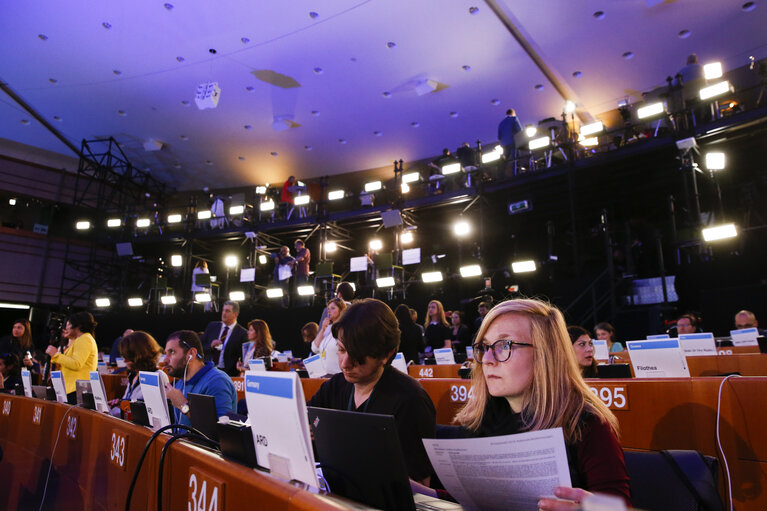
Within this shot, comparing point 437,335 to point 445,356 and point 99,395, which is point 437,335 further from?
point 99,395

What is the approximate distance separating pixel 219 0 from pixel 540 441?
1022 centimetres

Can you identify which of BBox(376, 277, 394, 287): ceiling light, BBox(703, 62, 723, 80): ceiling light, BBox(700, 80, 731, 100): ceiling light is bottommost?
→ BBox(376, 277, 394, 287): ceiling light

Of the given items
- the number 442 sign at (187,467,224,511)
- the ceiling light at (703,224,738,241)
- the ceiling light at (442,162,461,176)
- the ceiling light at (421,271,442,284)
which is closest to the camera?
the number 442 sign at (187,467,224,511)

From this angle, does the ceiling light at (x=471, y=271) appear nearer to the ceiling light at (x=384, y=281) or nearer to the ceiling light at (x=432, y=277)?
the ceiling light at (x=432, y=277)

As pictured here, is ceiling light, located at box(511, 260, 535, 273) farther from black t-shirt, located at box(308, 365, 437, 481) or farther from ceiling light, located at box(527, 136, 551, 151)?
black t-shirt, located at box(308, 365, 437, 481)

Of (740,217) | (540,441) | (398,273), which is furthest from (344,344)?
(740,217)

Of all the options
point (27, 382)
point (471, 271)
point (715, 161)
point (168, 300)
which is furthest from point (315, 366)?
point (168, 300)

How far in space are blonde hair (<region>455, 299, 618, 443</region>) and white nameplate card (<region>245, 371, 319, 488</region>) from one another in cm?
72

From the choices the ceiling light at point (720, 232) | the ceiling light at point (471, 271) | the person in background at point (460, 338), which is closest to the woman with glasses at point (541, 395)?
the person in background at point (460, 338)

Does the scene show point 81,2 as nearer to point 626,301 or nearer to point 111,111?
point 111,111

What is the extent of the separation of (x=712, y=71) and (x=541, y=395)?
11.2 metres

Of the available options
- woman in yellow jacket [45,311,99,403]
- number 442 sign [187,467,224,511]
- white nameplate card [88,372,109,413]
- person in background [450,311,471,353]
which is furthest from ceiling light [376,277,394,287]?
number 442 sign [187,467,224,511]

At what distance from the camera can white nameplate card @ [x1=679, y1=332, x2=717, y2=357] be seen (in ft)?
14.0

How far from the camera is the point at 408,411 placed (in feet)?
6.59
